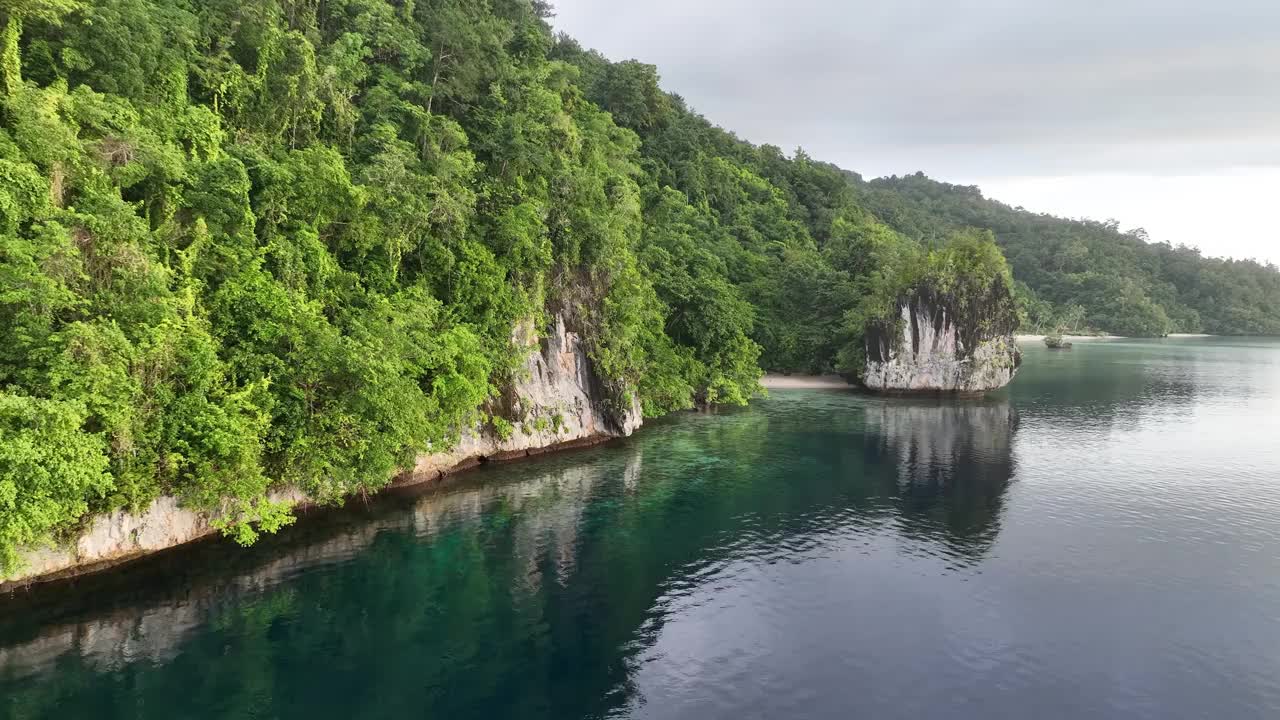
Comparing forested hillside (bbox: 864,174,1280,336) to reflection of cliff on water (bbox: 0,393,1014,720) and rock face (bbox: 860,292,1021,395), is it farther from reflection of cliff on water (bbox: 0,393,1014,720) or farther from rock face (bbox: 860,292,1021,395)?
reflection of cliff on water (bbox: 0,393,1014,720)

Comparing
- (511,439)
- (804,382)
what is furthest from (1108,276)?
(511,439)

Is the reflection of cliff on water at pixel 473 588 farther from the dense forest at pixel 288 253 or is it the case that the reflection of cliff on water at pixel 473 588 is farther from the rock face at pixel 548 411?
the dense forest at pixel 288 253

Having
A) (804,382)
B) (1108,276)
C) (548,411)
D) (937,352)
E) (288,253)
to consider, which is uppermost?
(1108,276)

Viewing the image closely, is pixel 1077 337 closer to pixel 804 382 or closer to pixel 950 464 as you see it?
pixel 804 382

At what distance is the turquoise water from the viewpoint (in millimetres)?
14664

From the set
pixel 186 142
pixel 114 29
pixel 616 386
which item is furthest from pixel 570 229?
pixel 114 29

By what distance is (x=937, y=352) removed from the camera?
62781mm

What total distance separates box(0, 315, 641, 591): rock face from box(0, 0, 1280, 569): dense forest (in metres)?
0.88

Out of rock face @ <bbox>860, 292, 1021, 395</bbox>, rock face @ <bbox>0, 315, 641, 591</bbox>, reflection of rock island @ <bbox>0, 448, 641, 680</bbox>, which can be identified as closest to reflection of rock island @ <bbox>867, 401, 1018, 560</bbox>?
rock face @ <bbox>860, 292, 1021, 395</bbox>

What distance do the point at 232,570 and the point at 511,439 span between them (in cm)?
1520

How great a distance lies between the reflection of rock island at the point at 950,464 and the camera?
26.3 metres

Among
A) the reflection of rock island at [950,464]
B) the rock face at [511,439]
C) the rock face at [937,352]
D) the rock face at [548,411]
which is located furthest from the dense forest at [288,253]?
the rock face at [937,352]

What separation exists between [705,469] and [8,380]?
26.3 metres

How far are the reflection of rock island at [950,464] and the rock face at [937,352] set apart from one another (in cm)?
539
